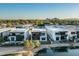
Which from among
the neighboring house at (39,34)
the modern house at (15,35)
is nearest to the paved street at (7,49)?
the modern house at (15,35)

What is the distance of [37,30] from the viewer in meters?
3.20

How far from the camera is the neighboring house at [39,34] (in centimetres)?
318

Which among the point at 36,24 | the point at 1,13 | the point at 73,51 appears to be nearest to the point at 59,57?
the point at 73,51

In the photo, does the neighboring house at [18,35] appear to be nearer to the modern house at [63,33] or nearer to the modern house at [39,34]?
the modern house at [39,34]

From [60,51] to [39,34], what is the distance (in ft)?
0.81

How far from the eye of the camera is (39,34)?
10.4ft

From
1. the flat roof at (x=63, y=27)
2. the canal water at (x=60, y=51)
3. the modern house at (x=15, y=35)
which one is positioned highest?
the flat roof at (x=63, y=27)

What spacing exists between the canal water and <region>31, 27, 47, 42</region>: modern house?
0.35ft

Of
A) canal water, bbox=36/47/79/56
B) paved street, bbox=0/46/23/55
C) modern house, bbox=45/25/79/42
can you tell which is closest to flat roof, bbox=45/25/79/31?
modern house, bbox=45/25/79/42

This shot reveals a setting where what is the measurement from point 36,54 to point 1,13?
493mm

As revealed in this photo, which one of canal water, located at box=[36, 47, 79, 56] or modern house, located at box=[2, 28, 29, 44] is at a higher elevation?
modern house, located at box=[2, 28, 29, 44]

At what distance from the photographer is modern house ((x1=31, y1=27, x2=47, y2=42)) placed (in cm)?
318

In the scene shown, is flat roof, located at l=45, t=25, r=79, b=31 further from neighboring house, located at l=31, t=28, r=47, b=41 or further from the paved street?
the paved street

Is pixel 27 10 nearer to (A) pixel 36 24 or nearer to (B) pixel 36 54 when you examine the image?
(A) pixel 36 24
